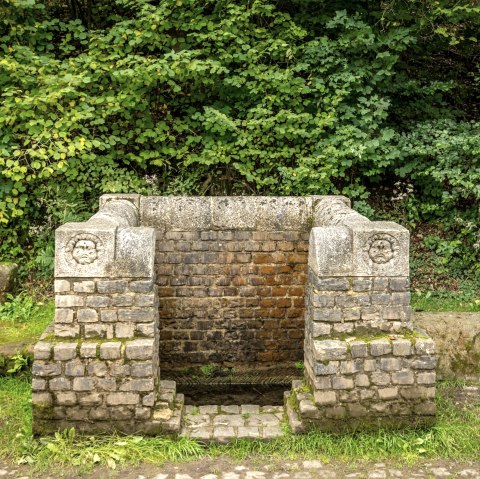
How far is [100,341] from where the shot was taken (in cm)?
405

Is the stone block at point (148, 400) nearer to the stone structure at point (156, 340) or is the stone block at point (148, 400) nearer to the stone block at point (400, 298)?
the stone structure at point (156, 340)

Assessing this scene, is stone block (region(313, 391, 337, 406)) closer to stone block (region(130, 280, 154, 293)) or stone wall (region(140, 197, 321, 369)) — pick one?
stone block (region(130, 280, 154, 293))

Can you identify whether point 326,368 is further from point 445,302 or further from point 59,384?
point 445,302

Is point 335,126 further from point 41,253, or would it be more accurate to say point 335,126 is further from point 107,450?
point 107,450

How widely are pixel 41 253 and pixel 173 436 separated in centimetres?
432

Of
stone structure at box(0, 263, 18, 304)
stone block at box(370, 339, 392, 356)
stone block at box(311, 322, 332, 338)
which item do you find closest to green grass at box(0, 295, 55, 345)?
stone structure at box(0, 263, 18, 304)

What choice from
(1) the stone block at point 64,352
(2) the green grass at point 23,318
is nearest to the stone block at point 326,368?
(1) the stone block at point 64,352

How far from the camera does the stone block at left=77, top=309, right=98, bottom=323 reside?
4.05m

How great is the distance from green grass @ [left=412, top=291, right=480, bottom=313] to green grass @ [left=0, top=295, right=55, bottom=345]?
453 centimetres

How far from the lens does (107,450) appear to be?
12.6 ft

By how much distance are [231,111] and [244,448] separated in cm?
554

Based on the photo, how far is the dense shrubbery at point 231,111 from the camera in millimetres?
7312

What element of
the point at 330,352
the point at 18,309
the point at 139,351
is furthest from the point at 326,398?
the point at 18,309

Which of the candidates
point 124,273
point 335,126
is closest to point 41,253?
point 124,273
